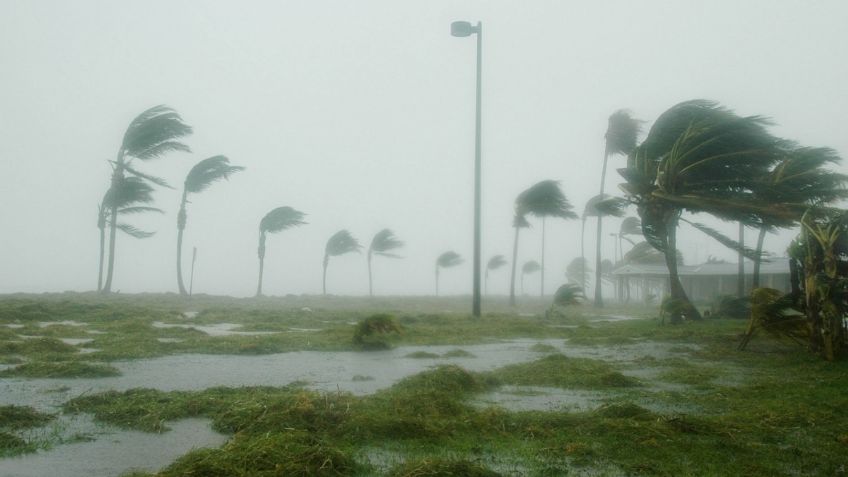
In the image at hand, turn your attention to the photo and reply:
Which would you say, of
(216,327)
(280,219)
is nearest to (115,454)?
(216,327)

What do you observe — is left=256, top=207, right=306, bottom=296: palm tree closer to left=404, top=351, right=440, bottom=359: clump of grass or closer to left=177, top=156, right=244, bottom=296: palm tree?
left=177, top=156, right=244, bottom=296: palm tree

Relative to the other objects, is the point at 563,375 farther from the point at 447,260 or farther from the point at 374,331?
A: the point at 447,260

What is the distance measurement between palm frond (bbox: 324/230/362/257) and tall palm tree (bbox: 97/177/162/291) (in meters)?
25.7

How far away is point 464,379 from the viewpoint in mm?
6898

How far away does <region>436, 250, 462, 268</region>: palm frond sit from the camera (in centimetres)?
7175

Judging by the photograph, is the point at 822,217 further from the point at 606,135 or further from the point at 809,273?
the point at 606,135

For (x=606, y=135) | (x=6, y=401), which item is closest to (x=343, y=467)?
(x=6, y=401)

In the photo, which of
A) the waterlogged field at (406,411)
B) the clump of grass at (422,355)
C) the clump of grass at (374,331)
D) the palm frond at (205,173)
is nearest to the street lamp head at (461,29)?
the clump of grass at (374,331)

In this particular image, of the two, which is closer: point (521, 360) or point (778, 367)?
point (778, 367)

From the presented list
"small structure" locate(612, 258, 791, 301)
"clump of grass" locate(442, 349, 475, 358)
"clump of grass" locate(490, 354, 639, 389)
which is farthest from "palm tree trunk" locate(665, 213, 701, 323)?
"small structure" locate(612, 258, 791, 301)

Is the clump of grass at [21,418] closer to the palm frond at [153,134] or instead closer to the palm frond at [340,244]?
the palm frond at [153,134]

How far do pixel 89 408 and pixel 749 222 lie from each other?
15.2 m

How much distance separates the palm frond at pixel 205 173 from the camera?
3328 centimetres

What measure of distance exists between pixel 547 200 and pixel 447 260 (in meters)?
34.8
